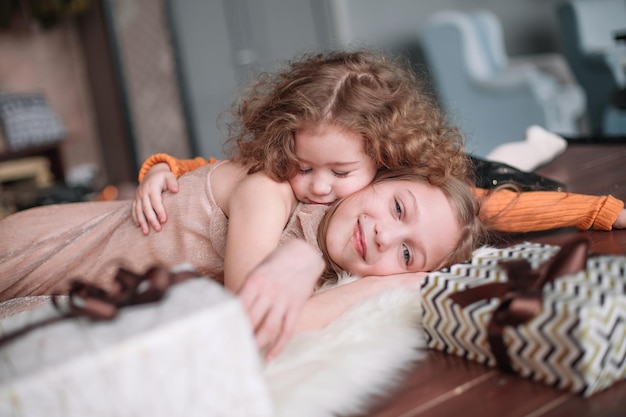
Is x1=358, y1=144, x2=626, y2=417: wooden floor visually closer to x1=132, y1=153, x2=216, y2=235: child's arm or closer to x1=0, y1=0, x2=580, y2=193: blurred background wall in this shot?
x1=132, y1=153, x2=216, y2=235: child's arm

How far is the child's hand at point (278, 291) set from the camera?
2.57 feet

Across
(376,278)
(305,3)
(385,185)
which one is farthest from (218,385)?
(305,3)

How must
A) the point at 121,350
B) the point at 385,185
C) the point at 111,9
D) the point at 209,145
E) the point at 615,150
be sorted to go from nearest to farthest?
1. the point at 121,350
2. the point at 385,185
3. the point at 615,150
4. the point at 111,9
5. the point at 209,145

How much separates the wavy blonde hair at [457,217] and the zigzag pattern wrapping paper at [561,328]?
0.29 meters

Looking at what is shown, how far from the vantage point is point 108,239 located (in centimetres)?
150

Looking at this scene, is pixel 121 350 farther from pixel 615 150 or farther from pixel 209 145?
pixel 209 145

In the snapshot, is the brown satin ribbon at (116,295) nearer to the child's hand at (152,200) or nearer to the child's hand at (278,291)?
the child's hand at (278,291)

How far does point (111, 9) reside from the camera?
4512 millimetres

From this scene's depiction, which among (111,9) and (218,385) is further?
(111,9)

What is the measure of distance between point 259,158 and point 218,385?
75 cm

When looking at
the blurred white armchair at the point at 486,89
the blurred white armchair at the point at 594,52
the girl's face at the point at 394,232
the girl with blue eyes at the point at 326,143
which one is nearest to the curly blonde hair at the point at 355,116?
the girl with blue eyes at the point at 326,143

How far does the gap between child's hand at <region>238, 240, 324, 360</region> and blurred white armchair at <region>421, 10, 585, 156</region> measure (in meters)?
3.62

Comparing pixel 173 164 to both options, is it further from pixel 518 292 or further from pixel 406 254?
pixel 518 292

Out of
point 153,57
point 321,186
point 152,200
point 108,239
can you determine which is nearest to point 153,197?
point 152,200
